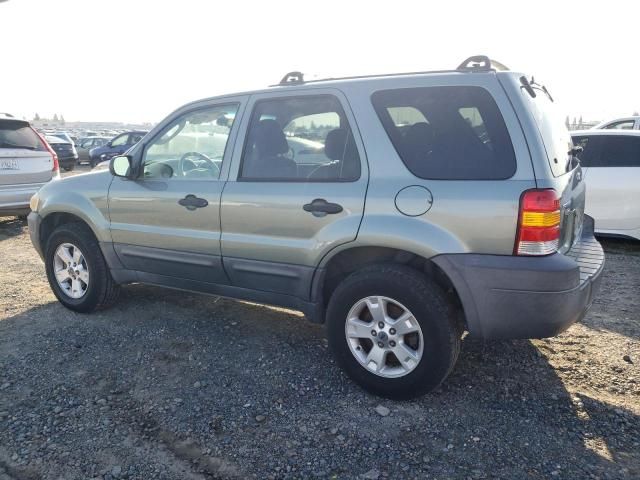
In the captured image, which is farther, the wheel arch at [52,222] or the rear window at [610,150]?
the rear window at [610,150]

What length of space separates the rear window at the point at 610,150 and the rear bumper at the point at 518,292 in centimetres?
451

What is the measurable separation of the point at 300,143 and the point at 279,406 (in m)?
1.67

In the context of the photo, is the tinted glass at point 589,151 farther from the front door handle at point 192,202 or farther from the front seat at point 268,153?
the front door handle at point 192,202

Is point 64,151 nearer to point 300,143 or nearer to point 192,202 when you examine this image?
point 192,202

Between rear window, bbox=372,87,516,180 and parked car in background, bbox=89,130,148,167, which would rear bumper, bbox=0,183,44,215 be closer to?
rear window, bbox=372,87,516,180

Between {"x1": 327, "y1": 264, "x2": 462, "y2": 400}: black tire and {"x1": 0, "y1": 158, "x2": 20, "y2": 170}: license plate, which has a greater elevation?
{"x1": 0, "y1": 158, "x2": 20, "y2": 170}: license plate

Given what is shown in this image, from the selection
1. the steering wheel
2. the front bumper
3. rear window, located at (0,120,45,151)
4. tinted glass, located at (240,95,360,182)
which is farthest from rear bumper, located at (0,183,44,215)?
tinted glass, located at (240,95,360,182)

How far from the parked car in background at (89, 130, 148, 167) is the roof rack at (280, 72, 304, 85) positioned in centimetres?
1570

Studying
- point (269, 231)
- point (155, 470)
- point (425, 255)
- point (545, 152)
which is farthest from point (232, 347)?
point (545, 152)

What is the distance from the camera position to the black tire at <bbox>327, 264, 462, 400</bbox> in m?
2.82

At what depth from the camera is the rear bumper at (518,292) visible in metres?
2.59

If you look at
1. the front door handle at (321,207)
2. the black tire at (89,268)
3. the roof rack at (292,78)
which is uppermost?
the roof rack at (292,78)

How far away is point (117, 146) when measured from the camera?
778 inches

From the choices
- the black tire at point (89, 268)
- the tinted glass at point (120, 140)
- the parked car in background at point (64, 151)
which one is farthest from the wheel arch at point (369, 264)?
the parked car in background at point (64, 151)
